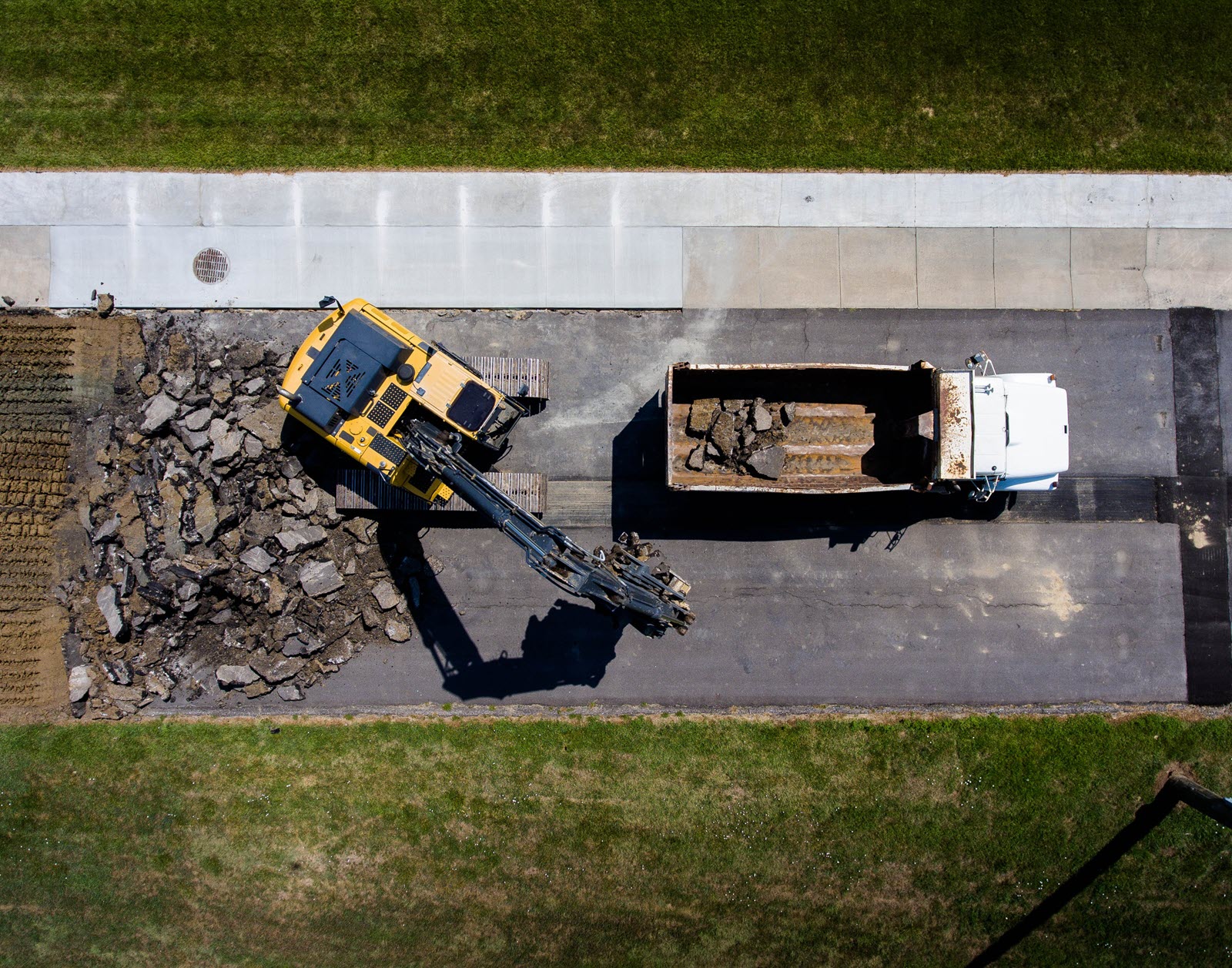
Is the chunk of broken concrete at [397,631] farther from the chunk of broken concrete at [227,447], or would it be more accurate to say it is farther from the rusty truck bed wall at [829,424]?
the rusty truck bed wall at [829,424]

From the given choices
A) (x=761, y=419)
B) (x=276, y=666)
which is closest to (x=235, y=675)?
(x=276, y=666)

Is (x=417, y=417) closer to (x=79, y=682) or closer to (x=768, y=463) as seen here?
(x=768, y=463)

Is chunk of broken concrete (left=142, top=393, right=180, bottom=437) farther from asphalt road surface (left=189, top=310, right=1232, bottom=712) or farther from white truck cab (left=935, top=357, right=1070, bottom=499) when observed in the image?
white truck cab (left=935, top=357, right=1070, bottom=499)

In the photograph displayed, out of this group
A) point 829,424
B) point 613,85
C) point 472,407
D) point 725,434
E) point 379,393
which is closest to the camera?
point 472,407

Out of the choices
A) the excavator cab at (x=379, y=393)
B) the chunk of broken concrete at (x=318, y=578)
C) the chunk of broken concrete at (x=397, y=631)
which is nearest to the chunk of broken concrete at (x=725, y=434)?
the excavator cab at (x=379, y=393)

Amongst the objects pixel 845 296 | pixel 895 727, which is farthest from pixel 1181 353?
pixel 895 727

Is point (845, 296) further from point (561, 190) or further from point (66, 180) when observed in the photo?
point (66, 180)

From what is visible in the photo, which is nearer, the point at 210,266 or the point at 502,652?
the point at 502,652
